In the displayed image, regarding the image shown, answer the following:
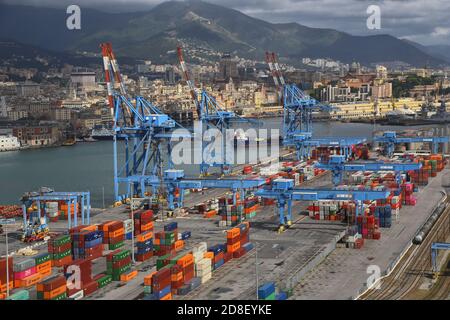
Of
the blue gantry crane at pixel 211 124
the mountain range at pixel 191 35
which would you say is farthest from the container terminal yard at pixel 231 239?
the mountain range at pixel 191 35

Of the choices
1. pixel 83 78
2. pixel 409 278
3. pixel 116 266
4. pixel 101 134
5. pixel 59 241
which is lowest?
pixel 409 278

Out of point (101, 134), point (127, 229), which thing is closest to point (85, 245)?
point (127, 229)

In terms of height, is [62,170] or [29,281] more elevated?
[62,170]

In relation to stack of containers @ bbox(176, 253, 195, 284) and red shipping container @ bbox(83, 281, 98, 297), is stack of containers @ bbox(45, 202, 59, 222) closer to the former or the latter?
red shipping container @ bbox(83, 281, 98, 297)

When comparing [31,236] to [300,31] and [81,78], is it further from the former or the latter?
[300,31]

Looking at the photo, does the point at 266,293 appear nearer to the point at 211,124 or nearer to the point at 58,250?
the point at 58,250
